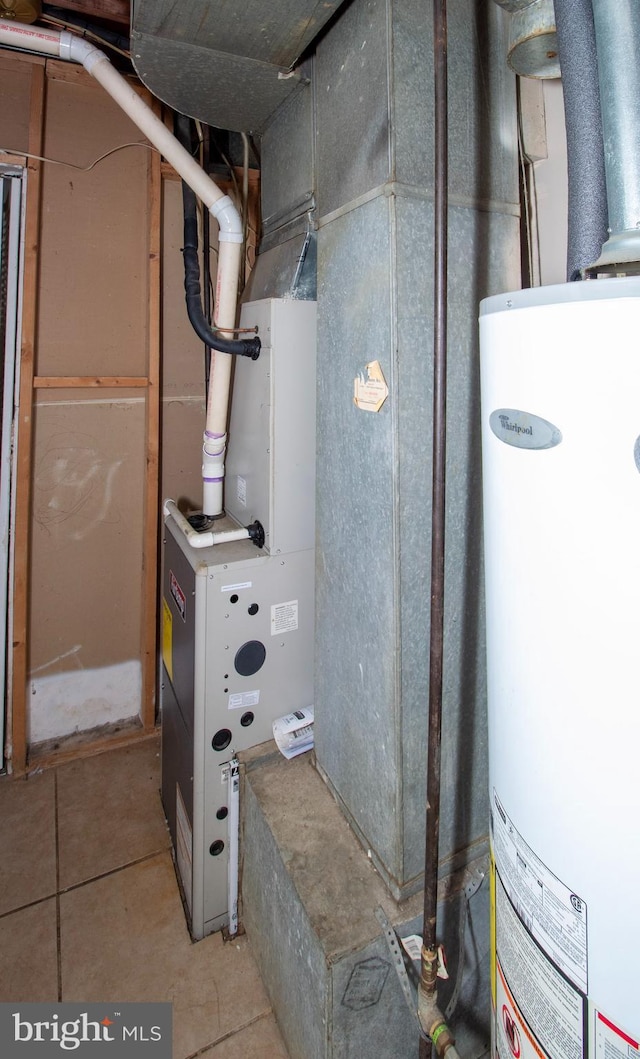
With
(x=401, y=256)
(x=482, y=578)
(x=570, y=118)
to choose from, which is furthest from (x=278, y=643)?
(x=570, y=118)

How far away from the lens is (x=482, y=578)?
1.13m

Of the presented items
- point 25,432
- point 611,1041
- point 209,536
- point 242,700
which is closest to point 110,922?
point 242,700

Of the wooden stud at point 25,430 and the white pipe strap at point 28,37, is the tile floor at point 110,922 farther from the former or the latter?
the white pipe strap at point 28,37

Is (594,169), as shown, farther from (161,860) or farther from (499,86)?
(161,860)

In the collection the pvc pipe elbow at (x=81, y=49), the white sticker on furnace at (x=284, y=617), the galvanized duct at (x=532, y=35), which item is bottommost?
the white sticker on furnace at (x=284, y=617)

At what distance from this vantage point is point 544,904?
0.69 m

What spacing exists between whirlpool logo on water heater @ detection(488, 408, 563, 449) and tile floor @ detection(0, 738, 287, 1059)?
1517 millimetres

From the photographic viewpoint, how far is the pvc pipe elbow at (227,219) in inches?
63.4

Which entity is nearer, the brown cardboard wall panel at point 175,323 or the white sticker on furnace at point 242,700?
the white sticker on furnace at point 242,700

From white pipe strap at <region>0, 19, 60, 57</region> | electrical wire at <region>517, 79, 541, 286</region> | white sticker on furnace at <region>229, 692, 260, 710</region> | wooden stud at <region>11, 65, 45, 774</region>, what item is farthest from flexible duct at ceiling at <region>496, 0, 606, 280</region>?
wooden stud at <region>11, 65, 45, 774</region>

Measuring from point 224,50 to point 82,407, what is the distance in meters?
1.30

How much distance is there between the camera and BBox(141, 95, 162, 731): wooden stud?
2166 millimetres

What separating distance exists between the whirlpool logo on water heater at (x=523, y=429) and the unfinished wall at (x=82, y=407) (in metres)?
1.82

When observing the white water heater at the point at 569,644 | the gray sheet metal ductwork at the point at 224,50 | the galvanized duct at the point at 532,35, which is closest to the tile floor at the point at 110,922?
the white water heater at the point at 569,644
